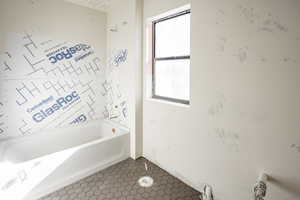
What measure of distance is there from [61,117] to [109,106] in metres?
0.83

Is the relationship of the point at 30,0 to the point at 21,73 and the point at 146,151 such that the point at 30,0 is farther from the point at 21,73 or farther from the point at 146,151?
the point at 146,151

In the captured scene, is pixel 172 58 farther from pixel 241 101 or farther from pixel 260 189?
pixel 260 189

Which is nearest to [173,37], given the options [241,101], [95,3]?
[241,101]

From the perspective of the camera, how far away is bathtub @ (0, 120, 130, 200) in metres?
1.71

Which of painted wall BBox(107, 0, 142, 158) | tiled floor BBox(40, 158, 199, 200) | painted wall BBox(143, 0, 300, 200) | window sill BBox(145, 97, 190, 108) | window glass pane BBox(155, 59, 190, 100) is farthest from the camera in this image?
painted wall BBox(107, 0, 142, 158)

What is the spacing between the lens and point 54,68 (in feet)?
8.38

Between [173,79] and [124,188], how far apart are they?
1.47 meters

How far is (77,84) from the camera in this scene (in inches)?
111

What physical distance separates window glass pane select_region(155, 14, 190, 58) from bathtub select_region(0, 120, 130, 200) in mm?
1360

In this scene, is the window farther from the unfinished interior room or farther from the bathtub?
the bathtub

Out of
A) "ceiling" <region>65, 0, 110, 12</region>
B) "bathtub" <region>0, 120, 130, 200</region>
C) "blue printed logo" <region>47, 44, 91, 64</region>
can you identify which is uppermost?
"ceiling" <region>65, 0, 110, 12</region>

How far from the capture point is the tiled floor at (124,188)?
1818mm

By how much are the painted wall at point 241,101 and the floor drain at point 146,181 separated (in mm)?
375

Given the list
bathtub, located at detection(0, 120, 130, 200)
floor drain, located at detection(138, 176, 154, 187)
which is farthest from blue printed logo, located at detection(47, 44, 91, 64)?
floor drain, located at detection(138, 176, 154, 187)
